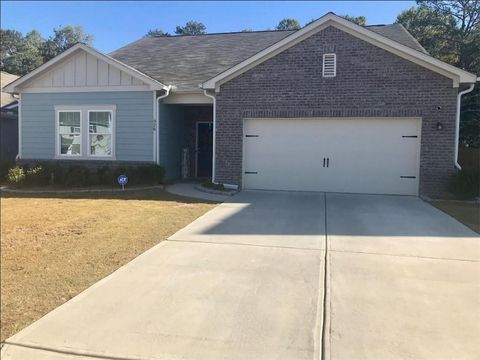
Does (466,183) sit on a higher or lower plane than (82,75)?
lower

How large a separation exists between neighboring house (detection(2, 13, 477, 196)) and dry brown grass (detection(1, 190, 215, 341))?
10.9 ft

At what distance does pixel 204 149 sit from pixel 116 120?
3.60 m

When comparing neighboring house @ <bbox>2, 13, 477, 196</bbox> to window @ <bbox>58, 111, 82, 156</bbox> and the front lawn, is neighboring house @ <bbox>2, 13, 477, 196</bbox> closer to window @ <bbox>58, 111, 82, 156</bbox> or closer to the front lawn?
window @ <bbox>58, 111, 82, 156</bbox>

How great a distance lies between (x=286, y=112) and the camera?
1216cm

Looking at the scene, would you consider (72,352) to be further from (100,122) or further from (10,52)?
(10,52)

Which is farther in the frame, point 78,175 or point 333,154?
point 78,175

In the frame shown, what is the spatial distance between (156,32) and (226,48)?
98.7ft

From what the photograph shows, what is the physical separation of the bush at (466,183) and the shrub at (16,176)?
456 inches

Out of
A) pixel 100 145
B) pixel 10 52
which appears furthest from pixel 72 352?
pixel 10 52

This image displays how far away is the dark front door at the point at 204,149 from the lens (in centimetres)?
1595

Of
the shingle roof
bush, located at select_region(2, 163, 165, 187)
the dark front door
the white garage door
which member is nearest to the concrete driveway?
the white garage door

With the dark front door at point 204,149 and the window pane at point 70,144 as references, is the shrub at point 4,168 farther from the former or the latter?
the dark front door at point 204,149

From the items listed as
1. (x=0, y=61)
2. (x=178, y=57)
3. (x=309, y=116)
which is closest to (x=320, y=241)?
(x=309, y=116)

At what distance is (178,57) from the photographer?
16.2m
